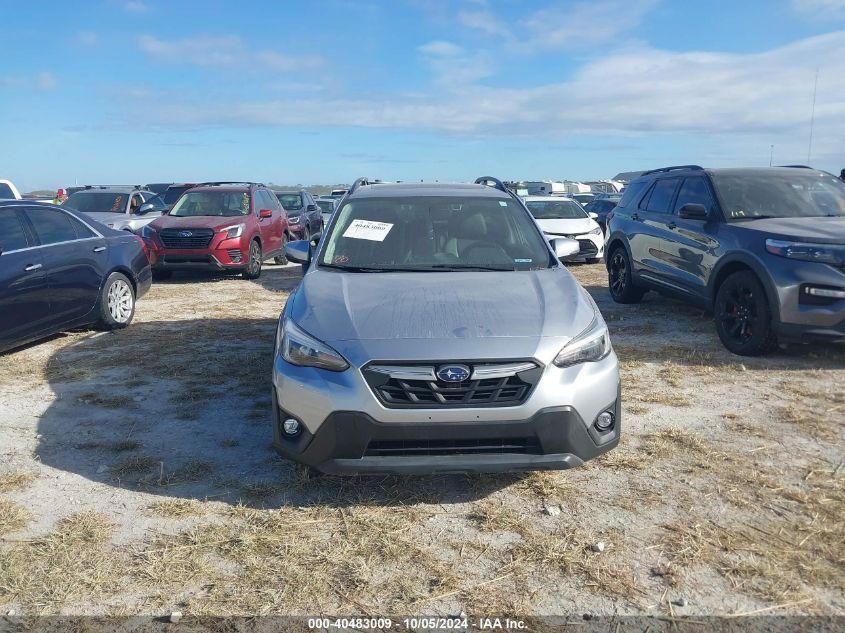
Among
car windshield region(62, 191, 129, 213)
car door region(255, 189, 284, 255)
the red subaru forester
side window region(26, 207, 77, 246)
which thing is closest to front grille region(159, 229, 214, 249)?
the red subaru forester

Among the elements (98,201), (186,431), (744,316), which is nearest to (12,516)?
(186,431)

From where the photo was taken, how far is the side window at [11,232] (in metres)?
6.57

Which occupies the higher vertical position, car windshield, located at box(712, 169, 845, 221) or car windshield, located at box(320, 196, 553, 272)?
car windshield, located at box(712, 169, 845, 221)

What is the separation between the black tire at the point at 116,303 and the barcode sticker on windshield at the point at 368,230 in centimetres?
410

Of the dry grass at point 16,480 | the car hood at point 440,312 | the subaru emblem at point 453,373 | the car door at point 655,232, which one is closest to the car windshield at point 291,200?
the car door at point 655,232

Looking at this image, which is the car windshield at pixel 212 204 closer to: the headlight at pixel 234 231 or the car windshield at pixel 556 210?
the headlight at pixel 234 231

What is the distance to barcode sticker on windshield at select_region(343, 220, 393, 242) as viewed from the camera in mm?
4910

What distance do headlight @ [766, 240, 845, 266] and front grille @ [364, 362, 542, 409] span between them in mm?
3944

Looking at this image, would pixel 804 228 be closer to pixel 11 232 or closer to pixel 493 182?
pixel 493 182

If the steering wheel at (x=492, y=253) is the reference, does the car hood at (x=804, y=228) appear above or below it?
above

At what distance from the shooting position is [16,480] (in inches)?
157

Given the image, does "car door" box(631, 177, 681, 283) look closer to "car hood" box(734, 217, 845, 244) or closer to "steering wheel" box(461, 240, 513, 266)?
"car hood" box(734, 217, 845, 244)


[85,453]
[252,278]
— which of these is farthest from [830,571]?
[252,278]

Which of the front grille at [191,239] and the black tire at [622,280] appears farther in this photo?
the front grille at [191,239]
